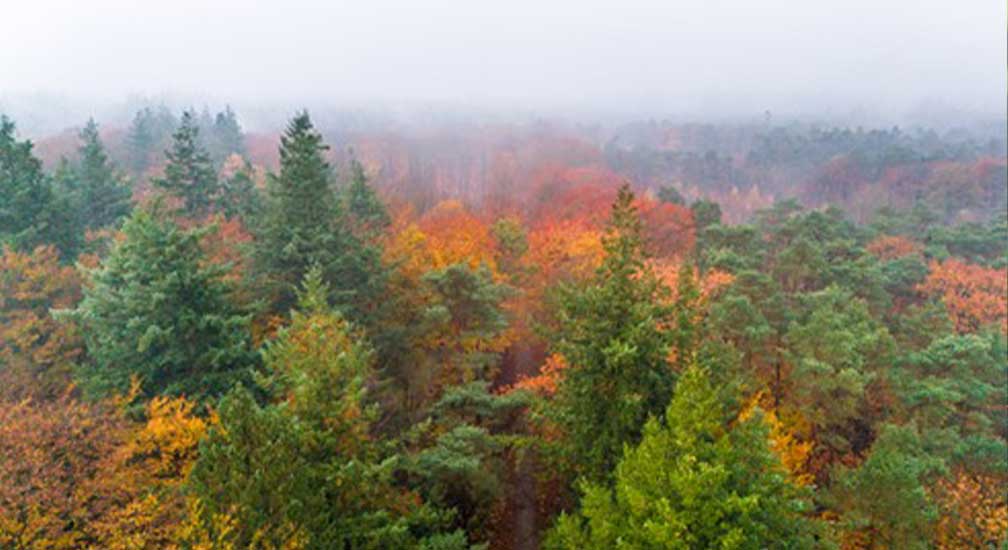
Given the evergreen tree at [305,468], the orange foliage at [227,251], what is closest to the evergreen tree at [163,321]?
the evergreen tree at [305,468]

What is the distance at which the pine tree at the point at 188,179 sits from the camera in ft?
126

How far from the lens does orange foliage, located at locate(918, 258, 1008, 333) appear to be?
133 feet

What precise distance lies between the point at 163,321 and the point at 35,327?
7561 mm

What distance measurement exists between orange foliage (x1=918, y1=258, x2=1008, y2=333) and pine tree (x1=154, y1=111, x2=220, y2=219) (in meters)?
49.1

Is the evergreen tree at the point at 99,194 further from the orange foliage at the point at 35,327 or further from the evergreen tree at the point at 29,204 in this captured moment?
the orange foliage at the point at 35,327

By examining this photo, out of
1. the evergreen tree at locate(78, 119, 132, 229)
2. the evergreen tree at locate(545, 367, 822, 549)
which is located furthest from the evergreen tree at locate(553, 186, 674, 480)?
the evergreen tree at locate(78, 119, 132, 229)

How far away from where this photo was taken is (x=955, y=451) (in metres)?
24.9

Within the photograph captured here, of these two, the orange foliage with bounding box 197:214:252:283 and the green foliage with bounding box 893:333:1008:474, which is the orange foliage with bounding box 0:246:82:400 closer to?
the orange foliage with bounding box 197:214:252:283

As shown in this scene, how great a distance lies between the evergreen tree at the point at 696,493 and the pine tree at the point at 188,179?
33880mm

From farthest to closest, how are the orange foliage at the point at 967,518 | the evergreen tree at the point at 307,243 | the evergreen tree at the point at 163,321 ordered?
the evergreen tree at the point at 307,243
the orange foliage at the point at 967,518
the evergreen tree at the point at 163,321

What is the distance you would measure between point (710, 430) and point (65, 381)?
909 inches

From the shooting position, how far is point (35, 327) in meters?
23.4

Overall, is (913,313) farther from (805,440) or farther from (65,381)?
(65,381)

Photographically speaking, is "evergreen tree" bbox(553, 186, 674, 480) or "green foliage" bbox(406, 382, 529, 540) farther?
"green foliage" bbox(406, 382, 529, 540)
